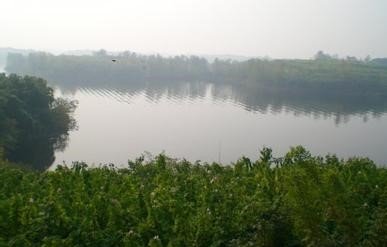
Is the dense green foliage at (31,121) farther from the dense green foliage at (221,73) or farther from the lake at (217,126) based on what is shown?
the dense green foliage at (221,73)

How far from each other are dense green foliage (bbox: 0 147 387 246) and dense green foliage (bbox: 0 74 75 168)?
19.5 metres

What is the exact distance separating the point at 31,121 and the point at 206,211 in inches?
1101

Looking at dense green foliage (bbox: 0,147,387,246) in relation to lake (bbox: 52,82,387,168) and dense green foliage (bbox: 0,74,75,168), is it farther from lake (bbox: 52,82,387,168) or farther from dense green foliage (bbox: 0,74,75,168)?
lake (bbox: 52,82,387,168)

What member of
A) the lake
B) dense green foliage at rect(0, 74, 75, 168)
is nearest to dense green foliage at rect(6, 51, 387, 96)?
the lake

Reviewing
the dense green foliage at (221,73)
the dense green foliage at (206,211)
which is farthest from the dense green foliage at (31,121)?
the dense green foliage at (221,73)

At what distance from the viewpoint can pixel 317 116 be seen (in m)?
54.9

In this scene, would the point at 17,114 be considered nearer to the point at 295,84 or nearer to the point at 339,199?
the point at 339,199

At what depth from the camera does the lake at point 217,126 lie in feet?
116

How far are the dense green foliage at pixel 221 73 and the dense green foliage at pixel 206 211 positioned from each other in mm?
75186

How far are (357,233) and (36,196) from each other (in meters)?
7.48

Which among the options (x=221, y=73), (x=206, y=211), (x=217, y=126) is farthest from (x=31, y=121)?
(x=221, y=73)

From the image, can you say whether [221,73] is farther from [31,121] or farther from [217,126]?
[31,121]

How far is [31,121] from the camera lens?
3275cm

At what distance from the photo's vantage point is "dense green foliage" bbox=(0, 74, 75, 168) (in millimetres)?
29612
